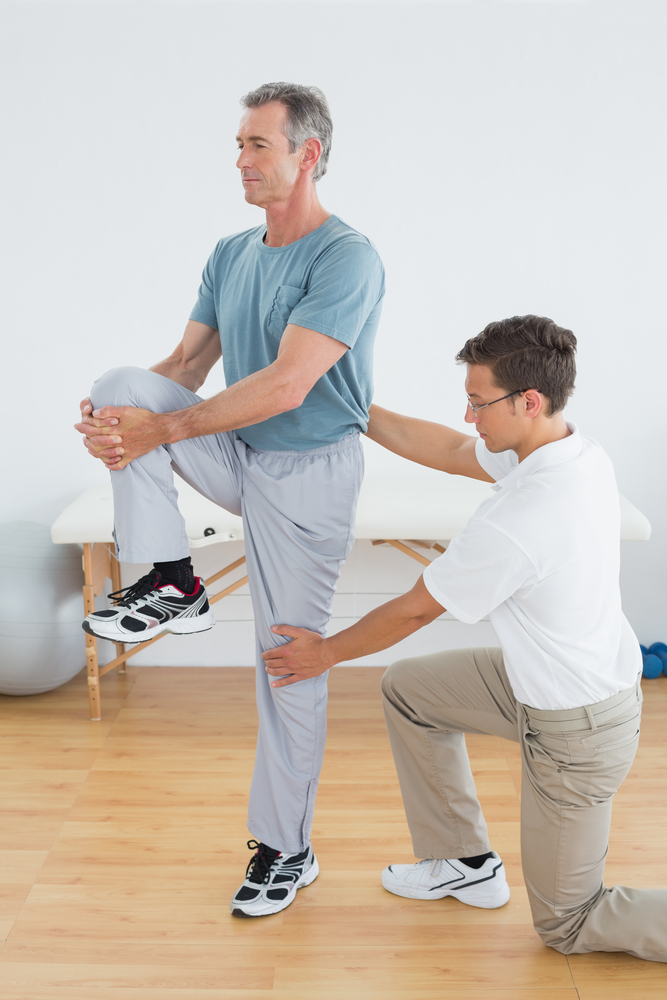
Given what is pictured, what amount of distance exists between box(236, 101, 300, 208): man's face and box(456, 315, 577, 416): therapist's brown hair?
1.69 feet

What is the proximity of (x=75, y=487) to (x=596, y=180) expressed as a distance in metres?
2.32

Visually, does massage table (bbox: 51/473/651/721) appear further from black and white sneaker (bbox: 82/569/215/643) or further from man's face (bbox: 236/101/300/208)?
man's face (bbox: 236/101/300/208)

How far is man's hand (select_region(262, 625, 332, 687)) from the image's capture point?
189 cm

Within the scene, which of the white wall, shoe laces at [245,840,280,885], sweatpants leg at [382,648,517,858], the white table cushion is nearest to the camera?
sweatpants leg at [382,648,517,858]

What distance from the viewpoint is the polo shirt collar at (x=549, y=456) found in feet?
5.60

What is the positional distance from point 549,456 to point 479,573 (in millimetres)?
275

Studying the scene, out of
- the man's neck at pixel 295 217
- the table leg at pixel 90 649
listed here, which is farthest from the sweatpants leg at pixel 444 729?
the table leg at pixel 90 649

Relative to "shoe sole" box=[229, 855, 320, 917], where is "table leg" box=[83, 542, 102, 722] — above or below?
above

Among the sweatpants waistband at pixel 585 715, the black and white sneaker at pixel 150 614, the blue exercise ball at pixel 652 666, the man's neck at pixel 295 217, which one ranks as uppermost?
the man's neck at pixel 295 217

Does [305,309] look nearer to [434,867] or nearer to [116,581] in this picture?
[434,867]

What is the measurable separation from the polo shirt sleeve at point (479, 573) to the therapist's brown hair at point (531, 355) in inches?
11.2

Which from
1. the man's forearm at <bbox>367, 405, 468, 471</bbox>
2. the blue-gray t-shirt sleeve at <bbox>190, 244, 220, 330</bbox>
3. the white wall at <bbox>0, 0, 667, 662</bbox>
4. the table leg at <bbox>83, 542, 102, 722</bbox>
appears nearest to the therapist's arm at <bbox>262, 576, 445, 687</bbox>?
the man's forearm at <bbox>367, 405, 468, 471</bbox>

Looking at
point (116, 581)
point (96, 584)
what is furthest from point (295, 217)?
point (116, 581)

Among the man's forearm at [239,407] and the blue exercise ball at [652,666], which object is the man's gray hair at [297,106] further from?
the blue exercise ball at [652,666]
